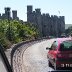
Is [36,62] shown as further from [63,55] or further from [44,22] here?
[44,22]

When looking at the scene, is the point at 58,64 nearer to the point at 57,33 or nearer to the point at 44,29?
the point at 44,29

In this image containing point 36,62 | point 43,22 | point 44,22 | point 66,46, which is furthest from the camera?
point 44,22

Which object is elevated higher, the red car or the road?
the red car

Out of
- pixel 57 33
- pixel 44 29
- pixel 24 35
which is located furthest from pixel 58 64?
pixel 57 33

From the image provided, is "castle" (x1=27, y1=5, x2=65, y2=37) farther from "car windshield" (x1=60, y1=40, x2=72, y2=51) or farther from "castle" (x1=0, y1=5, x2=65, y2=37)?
"car windshield" (x1=60, y1=40, x2=72, y2=51)

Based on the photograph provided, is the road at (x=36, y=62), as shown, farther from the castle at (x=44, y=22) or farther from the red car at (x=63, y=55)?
the castle at (x=44, y=22)

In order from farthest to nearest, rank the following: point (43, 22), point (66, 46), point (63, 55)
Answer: point (43, 22) < point (66, 46) < point (63, 55)

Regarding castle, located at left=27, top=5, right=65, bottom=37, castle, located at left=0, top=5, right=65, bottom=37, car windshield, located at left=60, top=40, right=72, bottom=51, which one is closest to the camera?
car windshield, located at left=60, top=40, right=72, bottom=51

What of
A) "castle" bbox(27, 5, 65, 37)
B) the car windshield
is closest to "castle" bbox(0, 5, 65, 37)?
"castle" bbox(27, 5, 65, 37)

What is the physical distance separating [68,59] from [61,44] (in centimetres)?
76

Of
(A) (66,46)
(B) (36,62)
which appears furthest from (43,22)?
(A) (66,46)

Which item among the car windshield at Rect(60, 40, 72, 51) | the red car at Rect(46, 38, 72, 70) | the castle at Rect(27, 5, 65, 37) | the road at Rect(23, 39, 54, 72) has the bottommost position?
the castle at Rect(27, 5, 65, 37)

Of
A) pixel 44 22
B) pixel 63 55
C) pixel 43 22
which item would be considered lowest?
pixel 44 22

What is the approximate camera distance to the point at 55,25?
195750 millimetres
